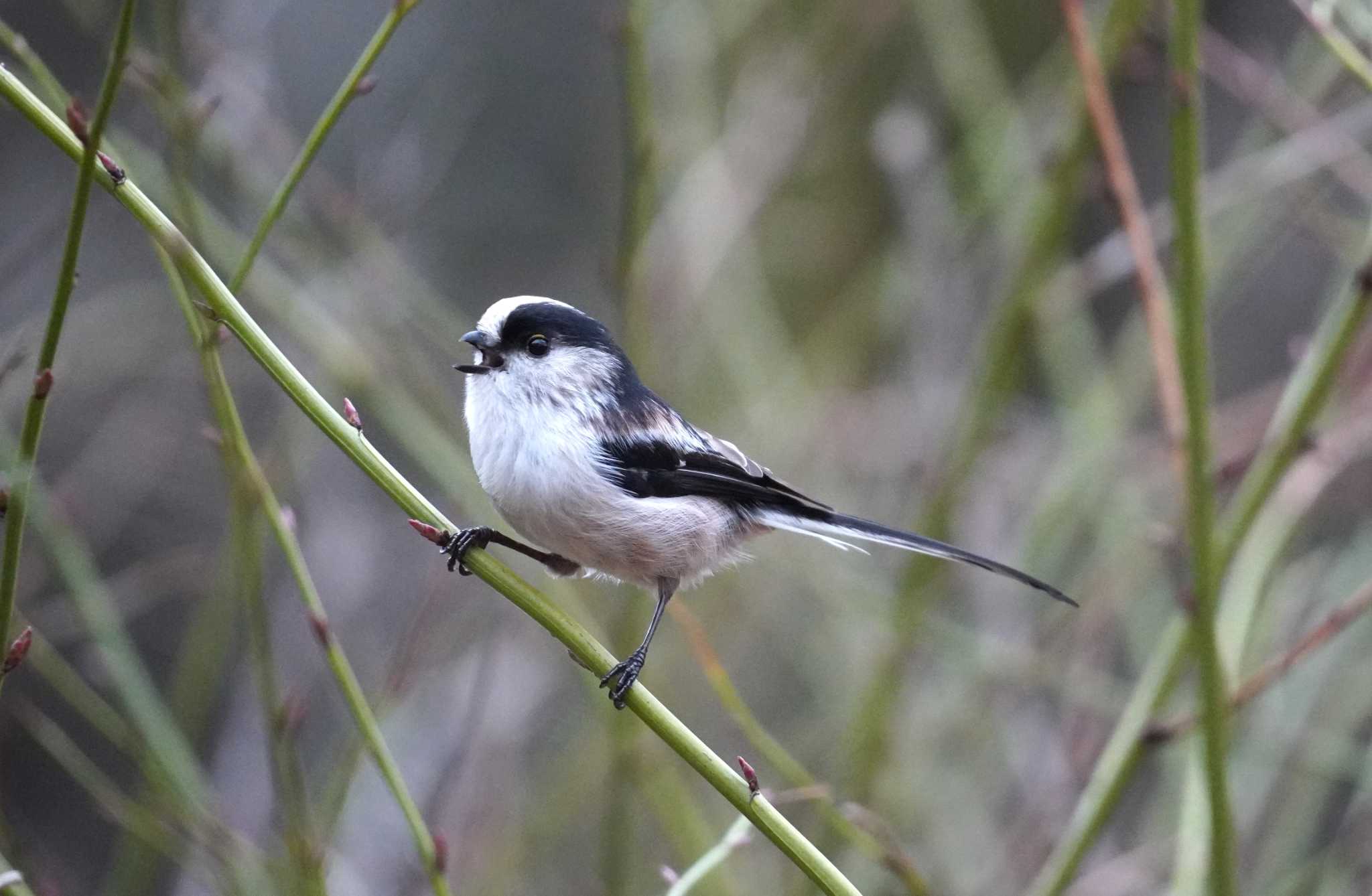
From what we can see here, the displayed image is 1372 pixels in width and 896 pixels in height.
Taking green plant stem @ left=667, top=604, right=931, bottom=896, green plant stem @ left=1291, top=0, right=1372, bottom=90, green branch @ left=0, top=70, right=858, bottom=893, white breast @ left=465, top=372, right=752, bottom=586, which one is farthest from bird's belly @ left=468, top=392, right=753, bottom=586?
green plant stem @ left=1291, top=0, right=1372, bottom=90

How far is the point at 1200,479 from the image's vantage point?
5.80 feet

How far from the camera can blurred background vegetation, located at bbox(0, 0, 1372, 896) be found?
2.27m

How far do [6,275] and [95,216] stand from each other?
1.50 m

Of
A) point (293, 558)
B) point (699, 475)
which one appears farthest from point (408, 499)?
point (699, 475)

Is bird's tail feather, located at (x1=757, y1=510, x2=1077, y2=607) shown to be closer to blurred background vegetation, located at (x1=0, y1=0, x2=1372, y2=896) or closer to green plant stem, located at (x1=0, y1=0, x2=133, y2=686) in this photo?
blurred background vegetation, located at (x1=0, y1=0, x2=1372, y2=896)

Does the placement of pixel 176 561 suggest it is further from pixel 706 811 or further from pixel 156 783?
pixel 706 811

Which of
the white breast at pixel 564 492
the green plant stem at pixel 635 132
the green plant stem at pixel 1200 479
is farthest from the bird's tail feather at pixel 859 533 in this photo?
the green plant stem at pixel 635 132

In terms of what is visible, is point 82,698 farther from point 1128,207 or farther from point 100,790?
point 1128,207

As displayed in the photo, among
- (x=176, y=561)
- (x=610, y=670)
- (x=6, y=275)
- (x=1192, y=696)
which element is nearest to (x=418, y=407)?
(x=176, y=561)

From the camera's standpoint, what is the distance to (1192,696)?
9.51 feet

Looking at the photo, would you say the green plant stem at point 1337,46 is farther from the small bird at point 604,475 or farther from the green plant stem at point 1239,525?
the small bird at point 604,475

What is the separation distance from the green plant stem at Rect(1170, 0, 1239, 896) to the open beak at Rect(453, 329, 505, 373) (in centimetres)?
104

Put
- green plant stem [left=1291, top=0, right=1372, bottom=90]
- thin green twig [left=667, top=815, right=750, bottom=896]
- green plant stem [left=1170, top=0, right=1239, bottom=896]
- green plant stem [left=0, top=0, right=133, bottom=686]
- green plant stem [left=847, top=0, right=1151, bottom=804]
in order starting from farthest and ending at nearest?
green plant stem [left=847, top=0, right=1151, bottom=804] < green plant stem [left=1291, top=0, right=1372, bottom=90] < green plant stem [left=1170, top=0, right=1239, bottom=896] < thin green twig [left=667, top=815, right=750, bottom=896] < green plant stem [left=0, top=0, right=133, bottom=686]

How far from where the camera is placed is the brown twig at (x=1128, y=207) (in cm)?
218
